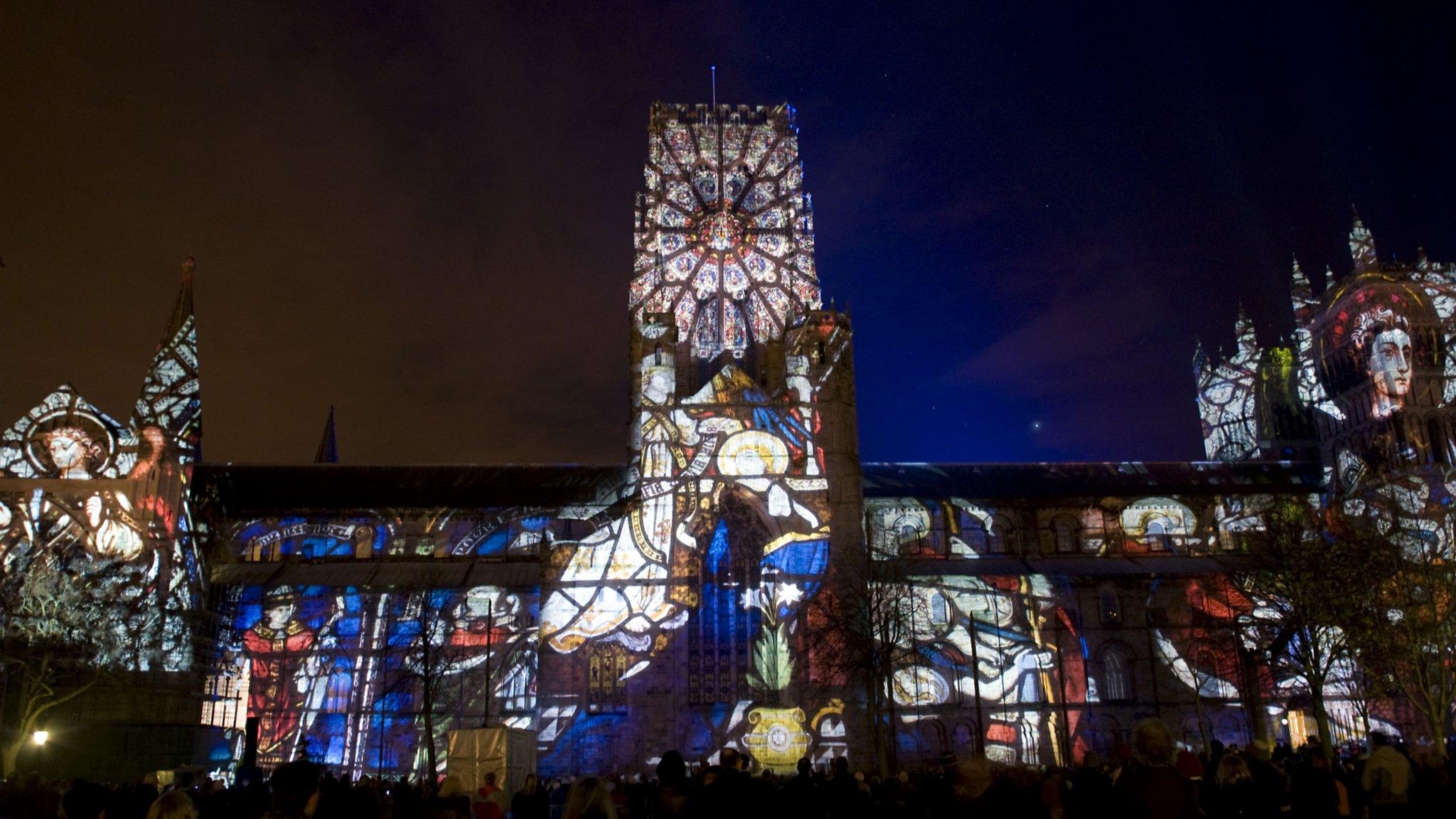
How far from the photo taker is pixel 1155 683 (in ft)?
166

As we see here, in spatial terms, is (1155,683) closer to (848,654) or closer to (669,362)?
(848,654)

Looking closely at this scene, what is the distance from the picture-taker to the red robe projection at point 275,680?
47.0 meters

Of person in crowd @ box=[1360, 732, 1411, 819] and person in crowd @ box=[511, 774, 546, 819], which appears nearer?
person in crowd @ box=[1360, 732, 1411, 819]

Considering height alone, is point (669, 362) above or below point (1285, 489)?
above

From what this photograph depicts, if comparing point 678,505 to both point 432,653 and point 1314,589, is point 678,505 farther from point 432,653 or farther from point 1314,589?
point 1314,589

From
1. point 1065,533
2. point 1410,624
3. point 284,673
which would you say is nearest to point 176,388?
point 284,673

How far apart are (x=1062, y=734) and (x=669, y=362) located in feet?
77.6

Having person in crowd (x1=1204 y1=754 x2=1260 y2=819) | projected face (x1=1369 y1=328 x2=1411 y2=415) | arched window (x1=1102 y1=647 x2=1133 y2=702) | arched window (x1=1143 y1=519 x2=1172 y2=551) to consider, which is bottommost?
person in crowd (x1=1204 y1=754 x2=1260 y2=819)

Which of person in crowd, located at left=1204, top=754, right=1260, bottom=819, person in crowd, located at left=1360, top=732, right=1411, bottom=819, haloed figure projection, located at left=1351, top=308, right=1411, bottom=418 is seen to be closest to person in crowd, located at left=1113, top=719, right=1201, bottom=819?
person in crowd, located at left=1204, top=754, right=1260, bottom=819

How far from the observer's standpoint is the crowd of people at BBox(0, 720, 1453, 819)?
28.1 feet

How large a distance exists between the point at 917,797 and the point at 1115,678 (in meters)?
37.4

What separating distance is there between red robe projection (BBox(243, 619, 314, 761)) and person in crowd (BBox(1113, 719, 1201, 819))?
4394 centimetres

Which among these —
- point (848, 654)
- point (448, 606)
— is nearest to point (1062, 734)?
point (848, 654)

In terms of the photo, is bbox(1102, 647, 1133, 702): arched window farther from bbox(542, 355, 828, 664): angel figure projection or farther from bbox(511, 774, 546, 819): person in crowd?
bbox(511, 774, 546, 819): person in crowd
